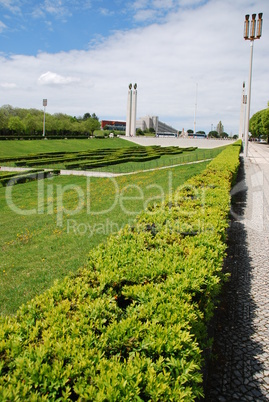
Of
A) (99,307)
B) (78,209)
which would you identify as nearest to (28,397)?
(99,307)

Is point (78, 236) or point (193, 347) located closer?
point (193, 347)

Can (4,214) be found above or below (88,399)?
below

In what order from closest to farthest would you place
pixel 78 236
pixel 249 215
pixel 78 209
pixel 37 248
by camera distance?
pixel 37 248, pixel 78 236, pixel 249 215, pixel 78 209

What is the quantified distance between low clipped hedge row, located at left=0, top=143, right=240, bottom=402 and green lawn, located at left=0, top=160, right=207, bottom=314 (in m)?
2.28

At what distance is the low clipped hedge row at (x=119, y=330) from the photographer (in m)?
1.91

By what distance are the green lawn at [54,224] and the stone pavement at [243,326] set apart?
9.48 ft

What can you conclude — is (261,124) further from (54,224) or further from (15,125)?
(54,224)

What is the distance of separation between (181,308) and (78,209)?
9751 mm

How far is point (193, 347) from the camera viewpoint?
91.5 inches

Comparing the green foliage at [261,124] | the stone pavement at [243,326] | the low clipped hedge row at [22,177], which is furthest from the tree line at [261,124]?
the stone pavement at [243,326]

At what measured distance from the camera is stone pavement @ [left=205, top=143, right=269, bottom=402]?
3.32 m

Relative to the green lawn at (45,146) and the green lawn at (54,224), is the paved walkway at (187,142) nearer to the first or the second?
the green lawn at (45,146)

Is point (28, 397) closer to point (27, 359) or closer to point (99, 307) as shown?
point (27, 359)

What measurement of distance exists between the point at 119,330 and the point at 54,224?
813 centimetres
